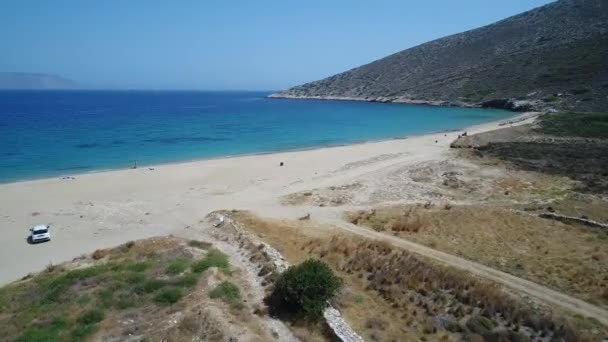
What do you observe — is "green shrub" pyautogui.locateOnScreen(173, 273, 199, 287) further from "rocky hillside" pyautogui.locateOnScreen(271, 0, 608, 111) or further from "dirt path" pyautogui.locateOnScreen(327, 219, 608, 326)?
"rocky hillside" pyautogui.locateOnScreen(271, 0, 608, 111)

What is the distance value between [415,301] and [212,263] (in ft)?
26.4

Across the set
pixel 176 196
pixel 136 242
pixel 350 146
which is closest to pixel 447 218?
pixel 136 242

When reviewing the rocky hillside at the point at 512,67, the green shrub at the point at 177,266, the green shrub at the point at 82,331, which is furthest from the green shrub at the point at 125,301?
the rocky hillside at the point at 512,67

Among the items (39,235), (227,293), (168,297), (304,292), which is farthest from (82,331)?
(39,235)

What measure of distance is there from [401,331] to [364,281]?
11.6 ft

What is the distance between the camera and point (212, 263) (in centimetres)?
1769

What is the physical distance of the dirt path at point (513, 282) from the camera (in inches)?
551

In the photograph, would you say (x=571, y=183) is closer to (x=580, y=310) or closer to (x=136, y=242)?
(x=580, y=310)

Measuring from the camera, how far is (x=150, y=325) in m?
13.0

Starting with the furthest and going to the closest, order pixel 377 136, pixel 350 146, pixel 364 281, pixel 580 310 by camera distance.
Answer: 1. pixel 377 136
2. pixel 350 146
3. pixel 364 281
4. pixel 580 310

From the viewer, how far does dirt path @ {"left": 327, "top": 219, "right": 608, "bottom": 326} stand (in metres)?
14.0

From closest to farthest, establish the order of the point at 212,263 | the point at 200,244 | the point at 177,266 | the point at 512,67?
the point at 177,266
the point at 212,263
the point at 200,244
the point at 512,67

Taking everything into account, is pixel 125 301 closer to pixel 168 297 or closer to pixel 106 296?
pixel 106 296

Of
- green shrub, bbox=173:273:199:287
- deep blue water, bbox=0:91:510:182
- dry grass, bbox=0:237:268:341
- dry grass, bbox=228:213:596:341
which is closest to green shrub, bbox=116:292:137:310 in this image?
dry grass, bbox=0:237:268:341
